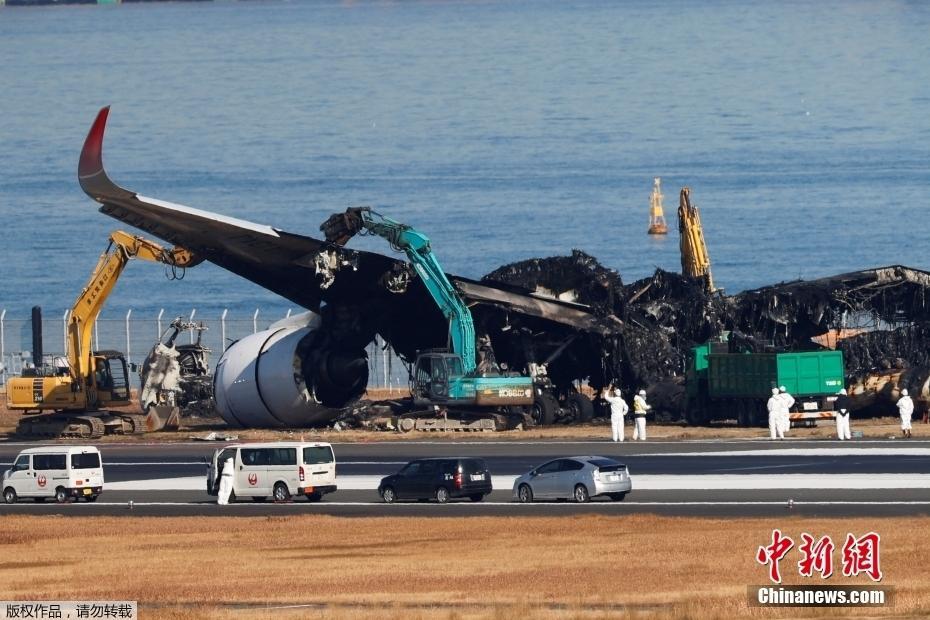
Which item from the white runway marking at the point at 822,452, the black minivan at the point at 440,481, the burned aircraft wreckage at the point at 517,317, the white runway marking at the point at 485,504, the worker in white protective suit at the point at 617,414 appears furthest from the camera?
the burned aircraft wreckage at the point at 517,317

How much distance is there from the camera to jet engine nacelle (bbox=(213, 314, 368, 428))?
79125mm

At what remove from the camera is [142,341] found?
119688mm

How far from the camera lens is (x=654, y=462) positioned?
6231 cm

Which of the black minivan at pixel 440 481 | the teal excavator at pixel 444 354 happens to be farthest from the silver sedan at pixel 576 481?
the teal excavator at pixel 444 354

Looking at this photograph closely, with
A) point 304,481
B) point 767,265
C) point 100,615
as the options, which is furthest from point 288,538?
point 767,265

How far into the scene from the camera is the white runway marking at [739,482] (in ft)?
174

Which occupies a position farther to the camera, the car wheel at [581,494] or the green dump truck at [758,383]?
the green dump truck at [758,383]

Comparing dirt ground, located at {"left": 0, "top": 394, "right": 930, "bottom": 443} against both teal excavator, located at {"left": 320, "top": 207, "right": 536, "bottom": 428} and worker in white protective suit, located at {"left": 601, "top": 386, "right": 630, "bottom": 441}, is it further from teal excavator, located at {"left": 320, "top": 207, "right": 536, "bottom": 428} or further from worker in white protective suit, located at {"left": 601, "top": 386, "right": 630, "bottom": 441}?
worker in white protective suit, located at {"left": 601, "top": 386, "right": 630, "bottom": 441}

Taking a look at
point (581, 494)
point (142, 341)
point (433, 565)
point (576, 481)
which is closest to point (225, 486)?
point (576, 481)

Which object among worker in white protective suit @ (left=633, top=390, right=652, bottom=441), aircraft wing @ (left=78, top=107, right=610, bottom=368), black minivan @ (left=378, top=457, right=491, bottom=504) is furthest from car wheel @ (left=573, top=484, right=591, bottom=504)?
aircraft wing @ (left=78, top=107, right=610, bottom=368)

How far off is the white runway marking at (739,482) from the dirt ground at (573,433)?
44.7 ft

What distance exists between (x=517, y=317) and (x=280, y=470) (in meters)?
26.6

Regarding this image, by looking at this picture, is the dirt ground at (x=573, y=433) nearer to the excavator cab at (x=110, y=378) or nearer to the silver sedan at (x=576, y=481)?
the excavator cab at (x=110, y=378)

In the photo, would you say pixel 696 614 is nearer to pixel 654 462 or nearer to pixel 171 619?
pixel 171 619
